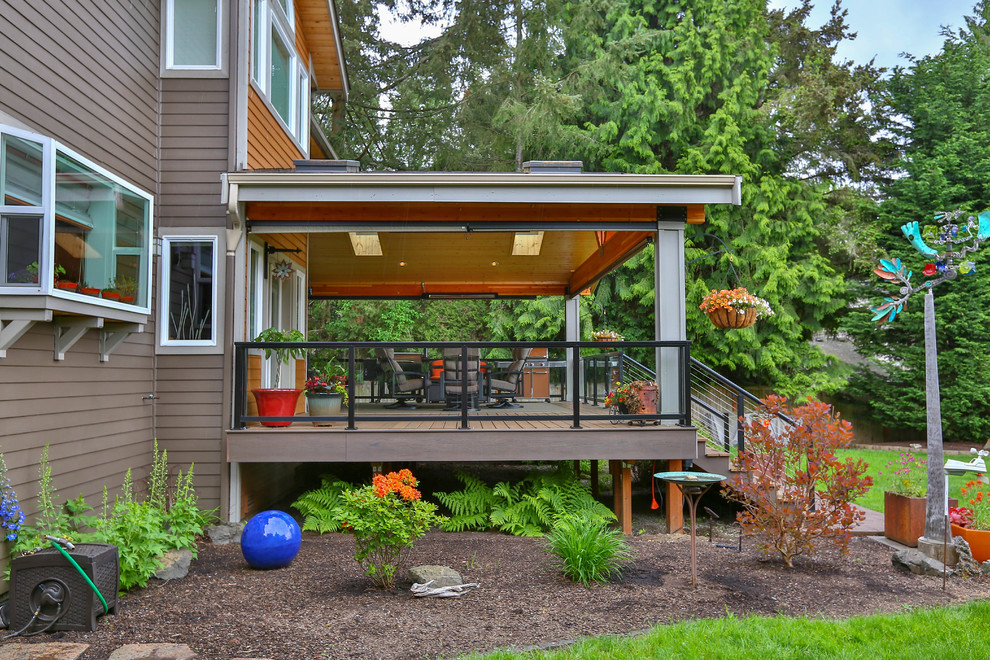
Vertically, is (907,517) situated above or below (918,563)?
above

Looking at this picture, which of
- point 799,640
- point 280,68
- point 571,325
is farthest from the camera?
point 571,325

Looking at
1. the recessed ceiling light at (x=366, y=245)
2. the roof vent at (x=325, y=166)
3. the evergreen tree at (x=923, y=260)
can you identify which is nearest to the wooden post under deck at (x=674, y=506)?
the recessed ceiling light at (x=366, y=245)

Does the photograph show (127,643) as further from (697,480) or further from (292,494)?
(292,494)

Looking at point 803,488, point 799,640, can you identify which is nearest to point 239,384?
point 803,488

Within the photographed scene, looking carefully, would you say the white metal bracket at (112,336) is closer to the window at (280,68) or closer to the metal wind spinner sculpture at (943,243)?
the window at (280,68)

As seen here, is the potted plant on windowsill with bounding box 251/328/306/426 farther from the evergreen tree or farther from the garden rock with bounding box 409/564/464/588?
the evergreen tree

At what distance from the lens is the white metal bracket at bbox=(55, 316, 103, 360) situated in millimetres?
5090

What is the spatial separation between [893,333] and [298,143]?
1334cm

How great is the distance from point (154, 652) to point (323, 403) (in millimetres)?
4066

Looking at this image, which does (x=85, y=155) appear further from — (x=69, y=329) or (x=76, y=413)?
(x=76, y=413)

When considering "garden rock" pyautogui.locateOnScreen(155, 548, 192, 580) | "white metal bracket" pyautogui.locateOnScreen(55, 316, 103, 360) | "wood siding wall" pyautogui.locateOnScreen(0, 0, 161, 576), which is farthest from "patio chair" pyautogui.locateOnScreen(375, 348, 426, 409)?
"white metal bracket" pyautogui.locateOnScreen(55, 316, 103, 360)

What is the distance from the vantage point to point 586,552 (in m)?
5.36

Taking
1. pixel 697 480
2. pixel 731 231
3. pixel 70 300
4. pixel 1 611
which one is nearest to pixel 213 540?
pixel 1 611

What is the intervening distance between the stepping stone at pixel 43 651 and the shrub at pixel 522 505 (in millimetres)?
3762
